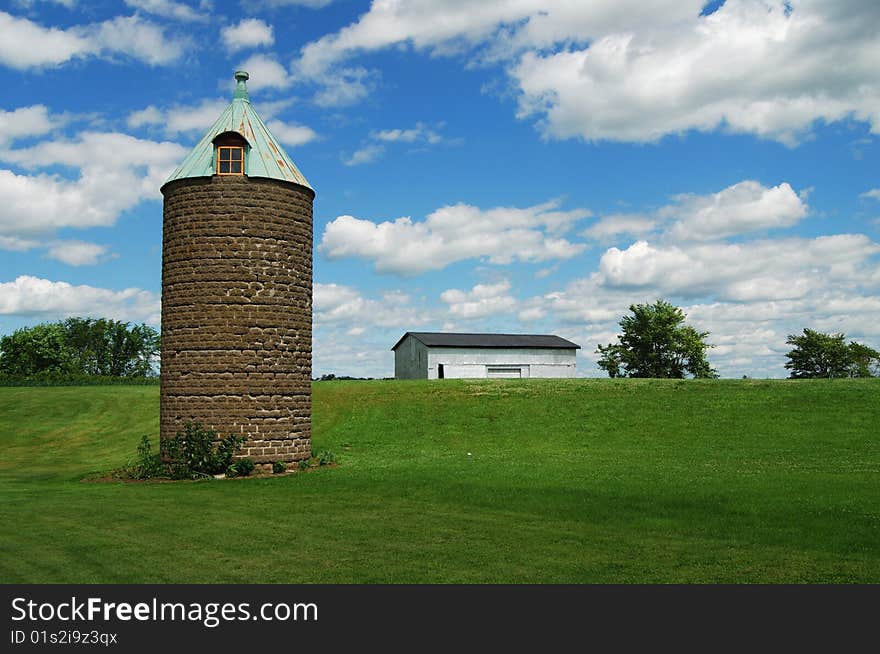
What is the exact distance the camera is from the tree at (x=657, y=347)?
3177 inches

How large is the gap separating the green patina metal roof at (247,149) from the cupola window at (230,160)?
0.20m

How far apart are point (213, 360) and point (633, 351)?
63.9 m

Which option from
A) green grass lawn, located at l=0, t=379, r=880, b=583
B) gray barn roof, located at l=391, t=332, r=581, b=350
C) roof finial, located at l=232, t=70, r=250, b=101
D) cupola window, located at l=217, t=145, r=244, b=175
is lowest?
green grass lawn, located at l=0, t=379, r=880, b=583

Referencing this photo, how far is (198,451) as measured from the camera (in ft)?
80.4

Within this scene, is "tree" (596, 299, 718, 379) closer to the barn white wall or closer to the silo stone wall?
the barn white wall

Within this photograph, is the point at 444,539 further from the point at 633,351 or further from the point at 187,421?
the point at 633,351

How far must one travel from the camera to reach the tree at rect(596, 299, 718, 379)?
265 feet

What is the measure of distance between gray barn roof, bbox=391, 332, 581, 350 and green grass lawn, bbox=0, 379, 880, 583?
19252mm

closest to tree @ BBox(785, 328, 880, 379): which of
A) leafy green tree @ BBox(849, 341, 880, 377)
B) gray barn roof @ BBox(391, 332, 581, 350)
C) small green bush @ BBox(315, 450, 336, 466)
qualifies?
leafy green tree @ BBox(849, 341, 880, 377)

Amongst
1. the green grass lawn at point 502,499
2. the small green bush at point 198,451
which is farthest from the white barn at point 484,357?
the small green bush at point 198,451

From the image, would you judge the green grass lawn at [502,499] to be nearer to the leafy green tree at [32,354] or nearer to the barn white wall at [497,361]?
the barn white wall at [497,361]
